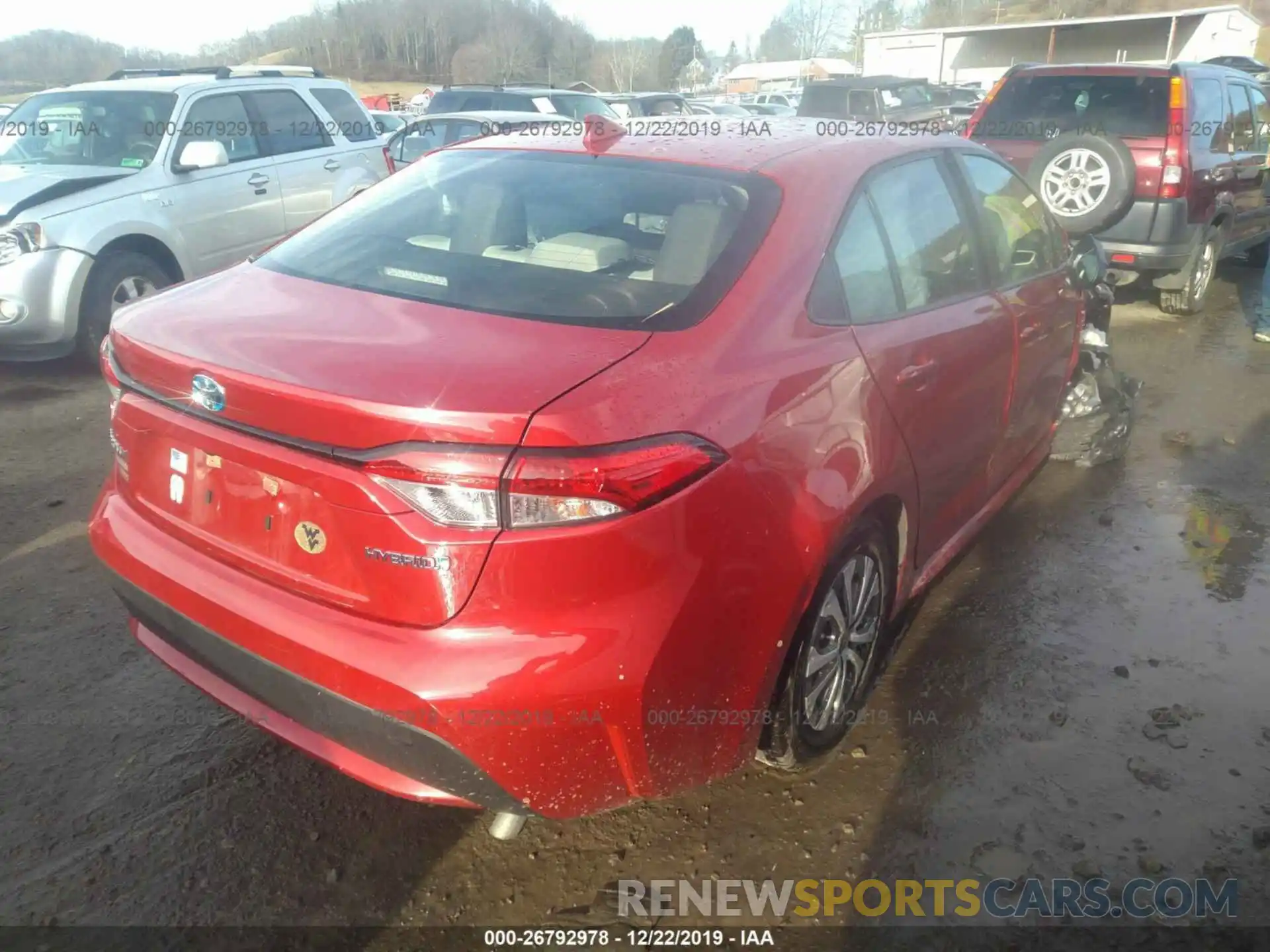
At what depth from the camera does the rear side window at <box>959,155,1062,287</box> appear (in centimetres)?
331

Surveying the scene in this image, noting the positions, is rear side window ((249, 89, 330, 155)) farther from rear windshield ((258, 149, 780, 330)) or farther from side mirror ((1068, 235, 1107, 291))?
side mirror ((1068, 235, 1107, 291))

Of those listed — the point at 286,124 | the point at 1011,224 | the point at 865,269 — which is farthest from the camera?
the point at 286,124

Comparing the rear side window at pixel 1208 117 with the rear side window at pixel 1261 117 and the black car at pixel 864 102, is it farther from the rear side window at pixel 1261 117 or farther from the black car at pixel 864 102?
the black car at pixel 864 102

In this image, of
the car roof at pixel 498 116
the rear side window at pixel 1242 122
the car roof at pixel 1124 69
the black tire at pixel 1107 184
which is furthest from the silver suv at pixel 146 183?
the rear side window at pixel 1242 122

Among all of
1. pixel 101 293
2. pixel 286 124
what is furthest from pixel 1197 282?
pixel 101 293

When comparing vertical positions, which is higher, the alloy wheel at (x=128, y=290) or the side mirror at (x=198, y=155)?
the side mirror at (x=198, y=155)

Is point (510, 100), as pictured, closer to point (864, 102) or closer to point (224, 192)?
point (224, 192)

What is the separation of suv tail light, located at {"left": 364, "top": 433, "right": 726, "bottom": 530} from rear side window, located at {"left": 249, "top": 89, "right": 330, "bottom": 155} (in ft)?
20.9

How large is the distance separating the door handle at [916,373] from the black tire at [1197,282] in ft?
20.5

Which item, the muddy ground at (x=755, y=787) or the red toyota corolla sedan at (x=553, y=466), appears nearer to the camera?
the red toyota corolla sedan at (x=553, y=466)

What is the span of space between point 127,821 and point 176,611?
669 millimetres

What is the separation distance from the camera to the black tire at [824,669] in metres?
2.28

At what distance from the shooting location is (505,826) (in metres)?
2.31

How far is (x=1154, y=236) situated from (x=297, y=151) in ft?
21.3
